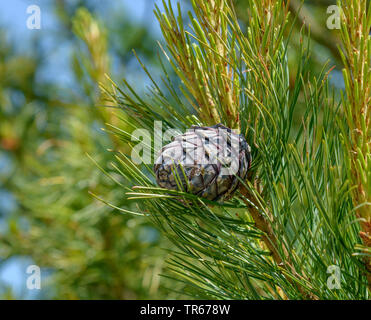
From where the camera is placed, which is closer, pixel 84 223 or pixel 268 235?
pixel 268 235

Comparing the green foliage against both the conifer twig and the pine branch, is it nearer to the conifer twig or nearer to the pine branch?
the conifer twig

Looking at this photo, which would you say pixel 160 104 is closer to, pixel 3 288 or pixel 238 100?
pixel 238 100

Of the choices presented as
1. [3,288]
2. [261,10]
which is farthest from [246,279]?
[3,288]

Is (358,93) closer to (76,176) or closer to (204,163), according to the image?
(204,163)

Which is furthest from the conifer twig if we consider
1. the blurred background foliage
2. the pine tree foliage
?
the blurred background foliage

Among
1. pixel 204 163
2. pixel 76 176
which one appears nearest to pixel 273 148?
pixel 204 163

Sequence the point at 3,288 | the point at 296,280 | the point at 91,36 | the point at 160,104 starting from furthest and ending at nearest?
the point at 3,288 → the point at 91,36 → the point at 160,104 → the point at 296,280
